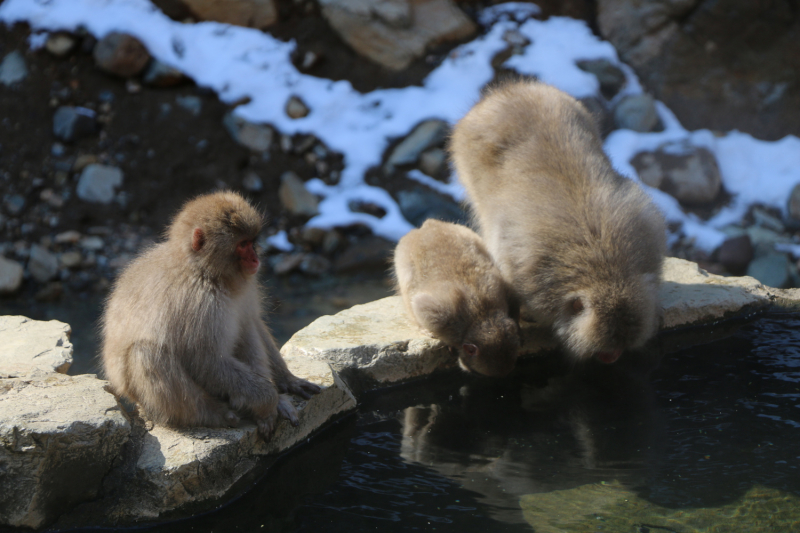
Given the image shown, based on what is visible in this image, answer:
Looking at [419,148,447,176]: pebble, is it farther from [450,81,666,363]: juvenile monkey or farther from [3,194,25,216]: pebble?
[3,194,25,216]: pebble

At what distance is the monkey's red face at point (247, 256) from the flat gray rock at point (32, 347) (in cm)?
107

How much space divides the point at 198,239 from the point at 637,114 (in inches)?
276

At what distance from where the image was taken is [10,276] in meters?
6.88

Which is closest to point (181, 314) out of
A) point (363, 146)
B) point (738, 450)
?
point (738, 450)

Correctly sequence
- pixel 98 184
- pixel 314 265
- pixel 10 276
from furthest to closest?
pixel 98 184
pixel 314 265
pixel 10 276

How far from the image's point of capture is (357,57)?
9320mm

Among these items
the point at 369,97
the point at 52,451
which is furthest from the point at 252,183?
the point at 52,451

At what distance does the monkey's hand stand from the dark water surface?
0.22m

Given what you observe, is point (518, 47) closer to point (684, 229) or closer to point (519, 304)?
point (684, 229)

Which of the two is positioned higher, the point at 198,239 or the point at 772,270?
the point at 198,239

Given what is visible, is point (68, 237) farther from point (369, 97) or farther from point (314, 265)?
point (369, 97)

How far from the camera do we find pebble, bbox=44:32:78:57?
8258 millimetres

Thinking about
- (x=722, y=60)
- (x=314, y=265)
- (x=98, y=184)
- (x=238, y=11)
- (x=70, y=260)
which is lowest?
(x=314, y=265)

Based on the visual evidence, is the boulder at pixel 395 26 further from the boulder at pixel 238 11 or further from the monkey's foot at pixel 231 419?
the monkey's foot at pixel 231 419
